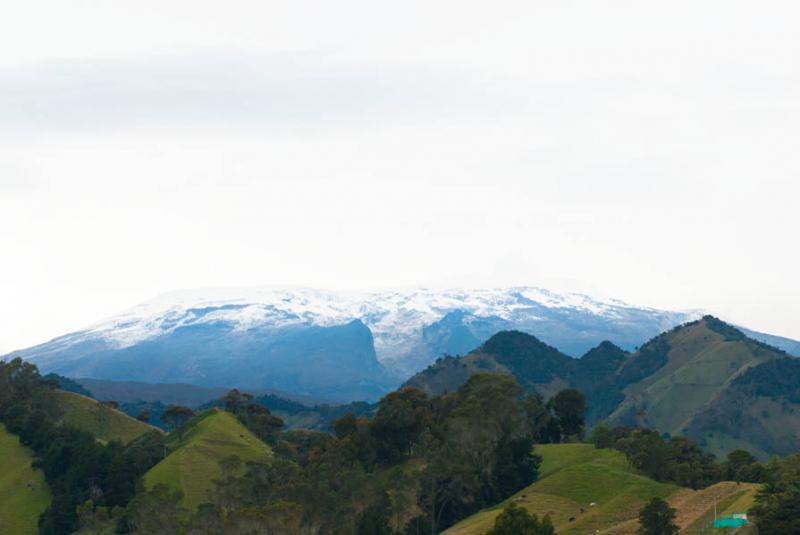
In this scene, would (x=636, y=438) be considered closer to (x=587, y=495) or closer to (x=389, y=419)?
(x=587, y=495)

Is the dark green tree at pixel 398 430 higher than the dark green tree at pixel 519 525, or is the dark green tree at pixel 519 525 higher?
the dark green tree at pixel 519 525

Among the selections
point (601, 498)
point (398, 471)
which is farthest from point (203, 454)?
point (601, 498)

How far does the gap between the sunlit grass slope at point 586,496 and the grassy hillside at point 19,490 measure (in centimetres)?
7186

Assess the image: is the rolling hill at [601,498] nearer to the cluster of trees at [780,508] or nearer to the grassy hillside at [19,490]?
the cluster of trees at [780,508]

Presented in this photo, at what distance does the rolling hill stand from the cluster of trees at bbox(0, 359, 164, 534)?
198 feet

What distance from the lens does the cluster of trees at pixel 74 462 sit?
500 feet

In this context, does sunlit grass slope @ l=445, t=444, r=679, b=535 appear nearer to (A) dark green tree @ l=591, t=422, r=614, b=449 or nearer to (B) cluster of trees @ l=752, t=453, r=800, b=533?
(A) dark green tree @ l=591, t=422, r=614, b=449

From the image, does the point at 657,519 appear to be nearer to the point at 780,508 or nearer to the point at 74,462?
the point at 780,508

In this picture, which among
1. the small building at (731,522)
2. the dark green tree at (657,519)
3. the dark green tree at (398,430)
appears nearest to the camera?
the small building at (731,522)

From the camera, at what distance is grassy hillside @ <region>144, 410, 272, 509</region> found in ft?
511

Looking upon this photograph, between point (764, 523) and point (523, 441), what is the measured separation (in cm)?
6596

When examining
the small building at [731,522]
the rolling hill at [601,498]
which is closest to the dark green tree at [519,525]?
the rolling hill at [601,498]

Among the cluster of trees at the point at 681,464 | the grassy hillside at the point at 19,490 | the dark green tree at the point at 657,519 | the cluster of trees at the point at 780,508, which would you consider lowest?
the grassy hillside at the point at 19,490

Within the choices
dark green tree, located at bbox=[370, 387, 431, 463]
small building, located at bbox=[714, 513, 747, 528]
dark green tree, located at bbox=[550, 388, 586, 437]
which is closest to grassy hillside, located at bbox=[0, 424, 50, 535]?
dark green tree, located at bbox=[370, 387, 431, 463]
